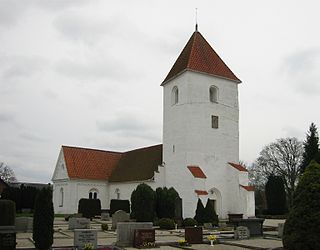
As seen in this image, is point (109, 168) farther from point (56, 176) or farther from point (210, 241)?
point (210, 241)

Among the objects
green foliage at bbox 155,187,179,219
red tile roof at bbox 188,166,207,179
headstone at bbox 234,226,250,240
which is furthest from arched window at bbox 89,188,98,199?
headstone at bbox 234,226,250,240

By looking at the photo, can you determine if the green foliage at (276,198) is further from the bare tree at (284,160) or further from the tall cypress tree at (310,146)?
the bare tree at (284,160)

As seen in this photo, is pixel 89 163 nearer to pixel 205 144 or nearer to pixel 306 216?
pixel 205 144

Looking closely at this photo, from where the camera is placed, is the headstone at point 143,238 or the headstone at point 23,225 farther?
the headstone at point 23,225

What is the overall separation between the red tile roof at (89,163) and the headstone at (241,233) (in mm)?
24725

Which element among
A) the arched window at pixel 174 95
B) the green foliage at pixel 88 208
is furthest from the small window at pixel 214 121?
the green foliage at pixel 88 208

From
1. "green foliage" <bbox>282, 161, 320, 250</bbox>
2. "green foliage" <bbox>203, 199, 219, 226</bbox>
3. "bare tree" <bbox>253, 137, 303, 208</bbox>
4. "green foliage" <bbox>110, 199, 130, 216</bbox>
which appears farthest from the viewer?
"bare tree" <bbox>253, 137, 303, 208</bbox>

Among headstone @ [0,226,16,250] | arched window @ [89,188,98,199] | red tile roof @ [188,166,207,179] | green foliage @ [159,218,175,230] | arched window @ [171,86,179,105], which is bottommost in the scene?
green foliage @ [159,218,175,230]

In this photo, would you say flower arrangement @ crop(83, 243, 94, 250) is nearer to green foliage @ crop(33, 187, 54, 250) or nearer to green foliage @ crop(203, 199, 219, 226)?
green foliage @ crop(33, 187, 54, 250)

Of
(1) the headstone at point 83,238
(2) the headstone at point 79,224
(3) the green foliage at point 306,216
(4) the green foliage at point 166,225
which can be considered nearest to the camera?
(3) the green foliage at point 306,216

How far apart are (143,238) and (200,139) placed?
58.4 ft

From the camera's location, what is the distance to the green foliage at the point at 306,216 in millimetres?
9250

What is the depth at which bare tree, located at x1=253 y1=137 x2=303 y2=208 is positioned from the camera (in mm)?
46188

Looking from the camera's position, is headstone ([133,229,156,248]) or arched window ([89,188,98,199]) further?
arched window ([89,188,98,199])
